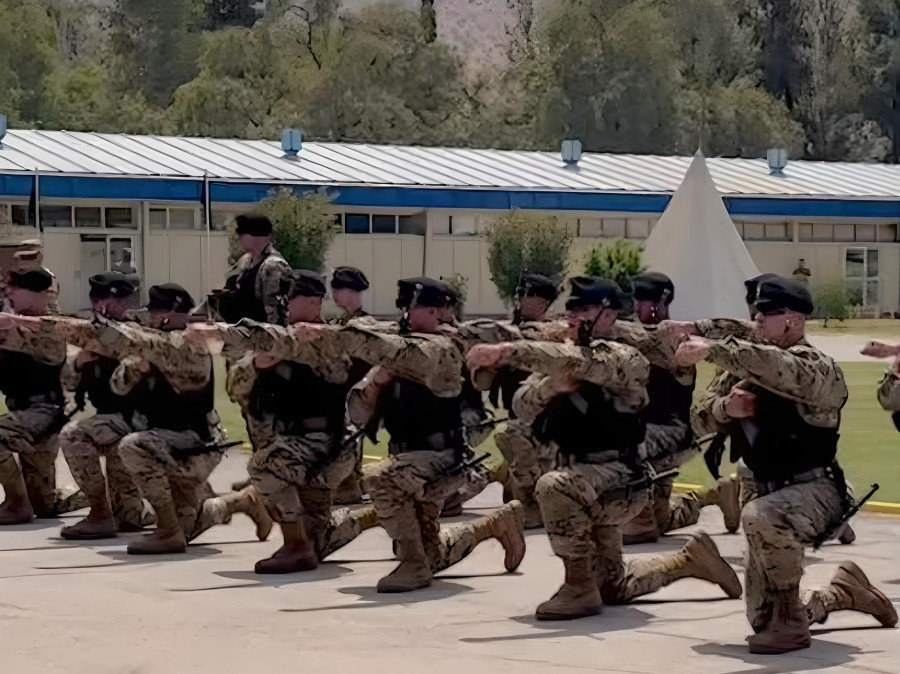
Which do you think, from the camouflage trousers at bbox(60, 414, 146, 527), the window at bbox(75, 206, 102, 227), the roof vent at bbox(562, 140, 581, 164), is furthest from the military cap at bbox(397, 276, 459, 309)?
the roof vent at bbox(562, 140, 581, 164)

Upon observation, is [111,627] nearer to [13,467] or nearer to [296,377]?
[296,377]

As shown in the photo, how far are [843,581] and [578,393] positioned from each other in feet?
5.15

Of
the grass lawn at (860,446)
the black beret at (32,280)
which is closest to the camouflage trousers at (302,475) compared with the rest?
the black beret at (32,280)

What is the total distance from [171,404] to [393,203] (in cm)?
3700

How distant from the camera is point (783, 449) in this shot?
8.16 meters

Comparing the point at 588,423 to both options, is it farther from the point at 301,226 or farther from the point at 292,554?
the point at 301,226

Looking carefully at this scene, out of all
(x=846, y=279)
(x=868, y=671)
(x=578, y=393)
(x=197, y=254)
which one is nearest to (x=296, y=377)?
(x=578, y=393)

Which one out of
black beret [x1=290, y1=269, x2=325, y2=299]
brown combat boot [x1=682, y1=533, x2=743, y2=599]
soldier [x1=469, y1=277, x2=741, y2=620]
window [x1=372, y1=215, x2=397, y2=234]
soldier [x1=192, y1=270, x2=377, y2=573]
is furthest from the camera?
window [x1=372, y1=215, x2=397, y2=234]

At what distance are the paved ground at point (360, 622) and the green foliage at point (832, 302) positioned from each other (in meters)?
39.3

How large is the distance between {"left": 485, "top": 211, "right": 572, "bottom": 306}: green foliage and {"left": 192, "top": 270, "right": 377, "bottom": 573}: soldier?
3585cm

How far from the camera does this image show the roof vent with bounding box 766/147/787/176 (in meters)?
57.2

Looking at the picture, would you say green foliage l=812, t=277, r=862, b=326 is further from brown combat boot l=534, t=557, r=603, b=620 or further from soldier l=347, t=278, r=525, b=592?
brown combat boot l=534, t=557, r=603, b=620

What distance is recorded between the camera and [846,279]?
54.3 meters

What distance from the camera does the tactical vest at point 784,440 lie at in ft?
26.8
